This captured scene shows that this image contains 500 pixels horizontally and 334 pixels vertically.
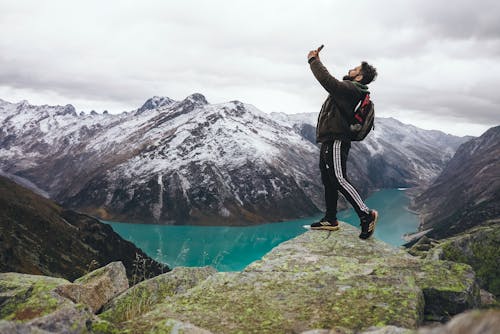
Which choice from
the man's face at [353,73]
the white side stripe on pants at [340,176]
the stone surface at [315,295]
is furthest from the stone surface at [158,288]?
the man's face at [353,73]

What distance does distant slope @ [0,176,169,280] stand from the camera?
249 feet

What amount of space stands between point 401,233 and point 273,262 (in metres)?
187

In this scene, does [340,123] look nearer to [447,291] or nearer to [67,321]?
[447,291]

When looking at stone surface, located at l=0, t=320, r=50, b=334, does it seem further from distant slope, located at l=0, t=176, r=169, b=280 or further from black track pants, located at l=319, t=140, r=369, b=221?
distant slope, located at l=0, t=176, r=169, b=280

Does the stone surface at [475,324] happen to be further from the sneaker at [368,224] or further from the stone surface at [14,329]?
the sneaker at [368,224]

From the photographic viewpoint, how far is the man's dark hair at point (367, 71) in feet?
29.4

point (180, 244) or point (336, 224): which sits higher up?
point (336, 224)

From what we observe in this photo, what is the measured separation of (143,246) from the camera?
499ft

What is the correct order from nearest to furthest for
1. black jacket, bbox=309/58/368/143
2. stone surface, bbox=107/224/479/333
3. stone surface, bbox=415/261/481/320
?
stone surface, bbox=107/224/479/333, stone surface, bbox=415/261/481/320, black jacket, bbox=309/58/368/143

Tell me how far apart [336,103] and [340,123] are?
0.47 meters

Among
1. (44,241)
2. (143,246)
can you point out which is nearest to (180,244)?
(143,246)

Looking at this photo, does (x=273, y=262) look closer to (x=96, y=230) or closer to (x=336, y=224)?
(x=336, y=224)

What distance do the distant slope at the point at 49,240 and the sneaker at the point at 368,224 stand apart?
6335 centimetres

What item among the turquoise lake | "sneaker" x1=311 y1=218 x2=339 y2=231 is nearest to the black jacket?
"sneaker" x1=311 y1=218 x2=339 y2=231
